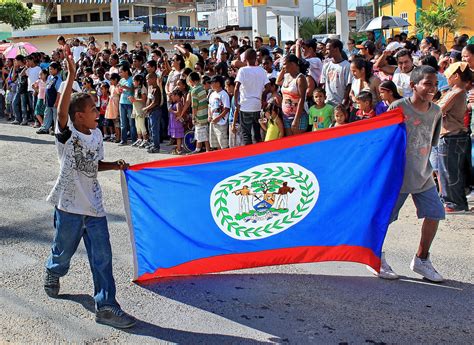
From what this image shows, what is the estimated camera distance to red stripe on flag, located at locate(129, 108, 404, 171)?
5.16 m

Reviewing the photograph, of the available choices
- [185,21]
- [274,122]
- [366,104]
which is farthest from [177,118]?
[185,21]

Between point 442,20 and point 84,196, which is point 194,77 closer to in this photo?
point 84,196

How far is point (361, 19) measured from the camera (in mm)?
51312

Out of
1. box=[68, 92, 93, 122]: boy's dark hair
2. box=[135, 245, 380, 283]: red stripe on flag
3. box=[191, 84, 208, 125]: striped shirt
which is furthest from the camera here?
box=[191, 84, 208, 125]: striped shirt

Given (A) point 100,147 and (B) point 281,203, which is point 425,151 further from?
(A) point 100,147

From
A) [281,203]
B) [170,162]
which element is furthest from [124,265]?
[281,203]

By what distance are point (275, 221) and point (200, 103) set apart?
22.3 feet

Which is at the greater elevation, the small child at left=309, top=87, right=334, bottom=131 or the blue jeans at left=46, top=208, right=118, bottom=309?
the small child at left=309, top=87, right=334, bottom=131

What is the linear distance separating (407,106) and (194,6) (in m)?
58.1

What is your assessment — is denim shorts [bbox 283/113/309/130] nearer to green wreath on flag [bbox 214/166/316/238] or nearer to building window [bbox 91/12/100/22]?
green wreath on flag [bbox 214/166/316/238]

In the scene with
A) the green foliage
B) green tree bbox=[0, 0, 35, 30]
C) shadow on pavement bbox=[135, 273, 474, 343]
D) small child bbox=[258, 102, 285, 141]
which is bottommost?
shadow on pavement bbox=[135, 273, 474, 343]

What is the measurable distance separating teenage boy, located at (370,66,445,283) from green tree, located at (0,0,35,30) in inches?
2047

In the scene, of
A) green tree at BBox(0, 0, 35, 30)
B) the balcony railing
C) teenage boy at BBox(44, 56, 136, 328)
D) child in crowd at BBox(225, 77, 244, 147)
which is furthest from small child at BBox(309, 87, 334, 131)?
green tree at BBox(0, 0, 35, 30)

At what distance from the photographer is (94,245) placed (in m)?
4.72
